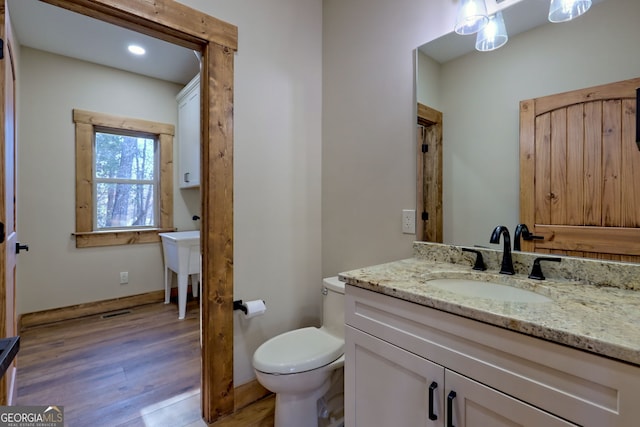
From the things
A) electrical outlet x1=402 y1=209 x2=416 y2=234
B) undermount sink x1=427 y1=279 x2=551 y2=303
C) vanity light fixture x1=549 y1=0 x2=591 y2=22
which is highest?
vanity light fixture x1=549 y1=0 x2=591 y2=22

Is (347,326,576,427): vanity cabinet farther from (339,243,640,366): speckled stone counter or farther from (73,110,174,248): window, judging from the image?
(73,110,174,248): window

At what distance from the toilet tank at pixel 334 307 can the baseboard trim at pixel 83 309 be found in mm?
2598

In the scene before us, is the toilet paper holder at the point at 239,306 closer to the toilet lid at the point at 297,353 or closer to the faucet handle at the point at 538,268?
the toilet lid at the point at 297,353

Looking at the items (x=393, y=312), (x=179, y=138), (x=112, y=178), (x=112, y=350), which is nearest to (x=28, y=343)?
(x=112, y=350)

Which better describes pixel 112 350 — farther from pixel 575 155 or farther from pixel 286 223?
pixel 575 155

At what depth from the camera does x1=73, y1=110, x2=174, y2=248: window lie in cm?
301

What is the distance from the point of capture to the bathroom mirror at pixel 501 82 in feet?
3.36

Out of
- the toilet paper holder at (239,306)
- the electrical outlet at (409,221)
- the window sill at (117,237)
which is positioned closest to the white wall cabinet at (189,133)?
the window sill at (117,237)

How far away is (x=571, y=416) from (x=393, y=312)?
462 mm

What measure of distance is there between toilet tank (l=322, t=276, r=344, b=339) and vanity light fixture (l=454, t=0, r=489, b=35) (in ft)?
4.38

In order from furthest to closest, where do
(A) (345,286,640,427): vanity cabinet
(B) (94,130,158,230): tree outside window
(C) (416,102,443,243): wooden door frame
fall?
(B) (94,130,158,230): tree outside window < (C) (416,102,443,243): wooden door frame < (A) (345,286,640,427): vanity cabinet

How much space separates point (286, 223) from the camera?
1.88 metres

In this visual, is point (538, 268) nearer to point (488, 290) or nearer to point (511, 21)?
point (488, 290)

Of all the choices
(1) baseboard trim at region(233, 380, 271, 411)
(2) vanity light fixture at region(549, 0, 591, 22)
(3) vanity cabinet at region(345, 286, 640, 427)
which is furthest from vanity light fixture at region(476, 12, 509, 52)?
(1) baseboard trim at region(233, 380, 271, 411)
